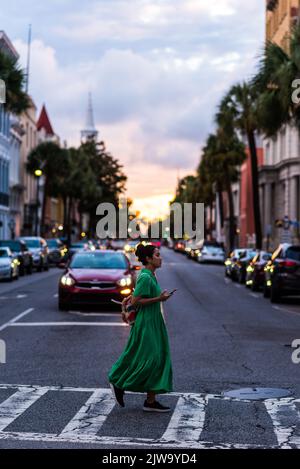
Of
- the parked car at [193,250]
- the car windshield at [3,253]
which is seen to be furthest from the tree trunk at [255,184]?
the parked car at [193,250]

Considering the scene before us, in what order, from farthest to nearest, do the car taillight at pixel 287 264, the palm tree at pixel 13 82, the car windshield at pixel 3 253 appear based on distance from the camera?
the car windshield at pixel 3 253, the palm tree at pixel 13 82, the car taillight at pixel 287 264

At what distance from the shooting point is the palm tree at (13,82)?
1483 inches

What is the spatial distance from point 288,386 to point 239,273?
28408 millimetres

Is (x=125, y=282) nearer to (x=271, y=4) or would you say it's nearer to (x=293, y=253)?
(x=293, y=253)

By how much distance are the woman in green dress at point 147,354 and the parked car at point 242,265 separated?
28.4m

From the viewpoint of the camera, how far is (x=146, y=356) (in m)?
9.55

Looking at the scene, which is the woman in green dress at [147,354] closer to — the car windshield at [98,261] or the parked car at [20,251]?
the car windshield at [98,261]

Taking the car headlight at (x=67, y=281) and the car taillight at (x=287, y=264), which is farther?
the car taillight at (x=287, y=264)

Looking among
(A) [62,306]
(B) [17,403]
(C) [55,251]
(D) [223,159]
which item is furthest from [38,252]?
(B) [17,403]

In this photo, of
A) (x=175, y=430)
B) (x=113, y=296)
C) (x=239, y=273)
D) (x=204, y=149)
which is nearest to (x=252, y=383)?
(x=175, y=430)

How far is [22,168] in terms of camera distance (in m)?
83.8

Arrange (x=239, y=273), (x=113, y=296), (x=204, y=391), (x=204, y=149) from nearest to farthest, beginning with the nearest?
(x=204, y=391) → (x=113, y=296) → (x=239, y=273) → (x=204, y=149)

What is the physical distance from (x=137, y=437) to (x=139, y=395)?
8.20 feet

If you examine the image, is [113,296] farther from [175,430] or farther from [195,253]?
[195,253]
